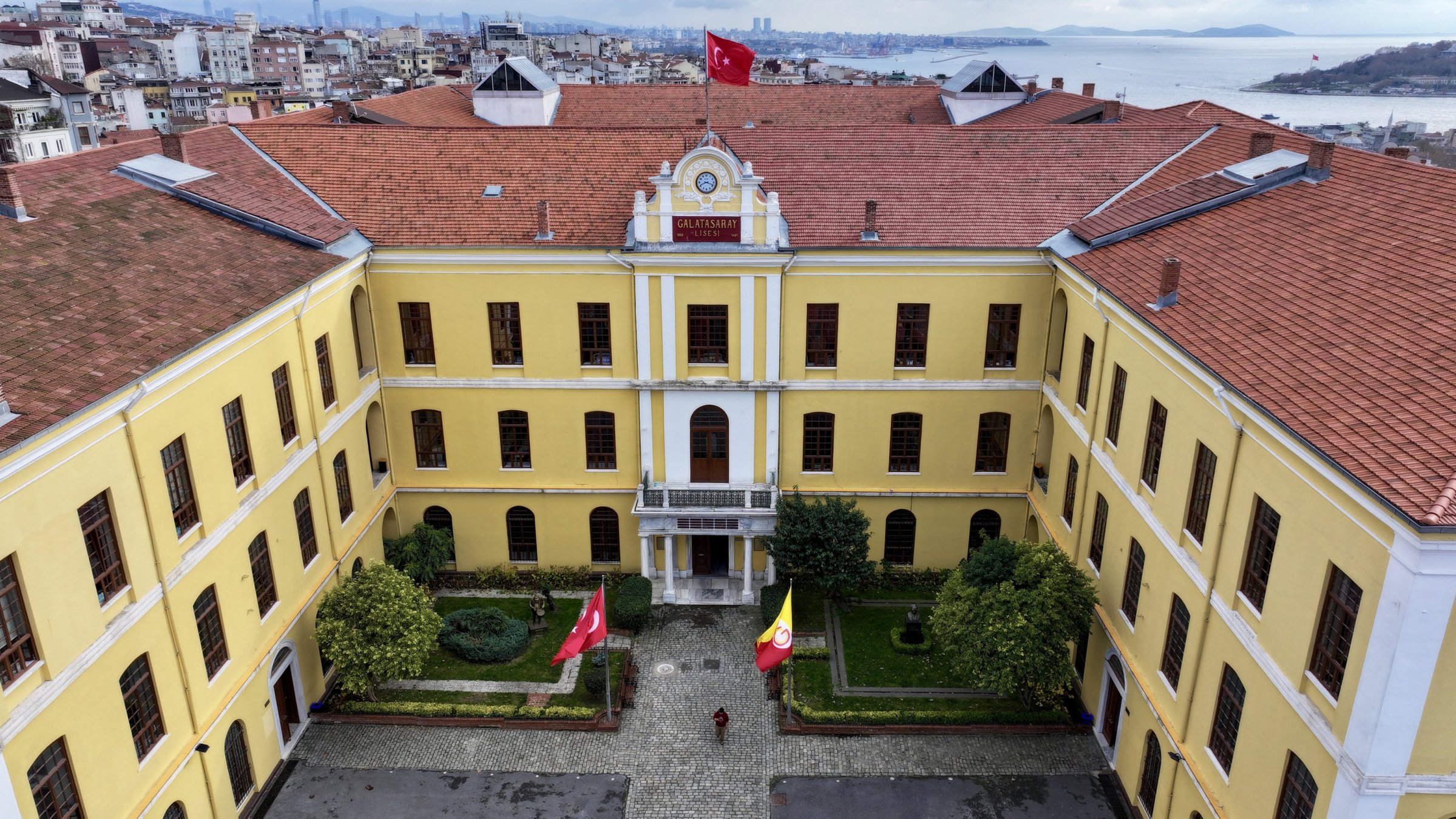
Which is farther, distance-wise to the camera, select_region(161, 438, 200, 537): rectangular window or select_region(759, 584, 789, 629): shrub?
select_region(759, 584, 789, 629): shrub

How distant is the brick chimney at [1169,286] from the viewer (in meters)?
24.2

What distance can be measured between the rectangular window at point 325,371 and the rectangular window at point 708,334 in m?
11.8

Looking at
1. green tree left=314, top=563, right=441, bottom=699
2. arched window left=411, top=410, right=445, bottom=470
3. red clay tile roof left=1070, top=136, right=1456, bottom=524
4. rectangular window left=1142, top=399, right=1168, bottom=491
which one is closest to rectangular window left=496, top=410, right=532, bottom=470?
arched window left=411, top=410, right=445, bottom=470

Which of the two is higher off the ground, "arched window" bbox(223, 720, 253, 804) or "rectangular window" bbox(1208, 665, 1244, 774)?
"rectangular window" bbox(1208, 665, 1244, 774)

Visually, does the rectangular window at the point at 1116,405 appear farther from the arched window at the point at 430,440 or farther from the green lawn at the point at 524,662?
the arched window at the point at 430,440

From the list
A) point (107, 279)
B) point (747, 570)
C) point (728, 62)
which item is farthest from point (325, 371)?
point (728, 62)

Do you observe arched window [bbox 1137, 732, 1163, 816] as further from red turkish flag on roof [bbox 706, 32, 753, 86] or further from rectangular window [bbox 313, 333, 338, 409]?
rectangular window [bbox 313, 333, 338, 409]

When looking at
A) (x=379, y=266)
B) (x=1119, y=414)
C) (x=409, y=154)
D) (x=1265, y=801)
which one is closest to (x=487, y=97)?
(x=409, y=154)

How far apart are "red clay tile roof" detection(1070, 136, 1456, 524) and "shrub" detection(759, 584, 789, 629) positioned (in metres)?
15.4

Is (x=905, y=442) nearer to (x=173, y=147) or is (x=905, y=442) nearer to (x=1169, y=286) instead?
(x=1169, y=286)

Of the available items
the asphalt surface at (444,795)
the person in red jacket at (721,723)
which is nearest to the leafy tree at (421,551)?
the asphalt surface at (444,795)

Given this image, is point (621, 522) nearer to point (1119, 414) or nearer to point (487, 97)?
point (1119, 414)

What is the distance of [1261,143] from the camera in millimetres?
30000

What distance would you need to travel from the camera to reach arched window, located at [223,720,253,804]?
24938mm
